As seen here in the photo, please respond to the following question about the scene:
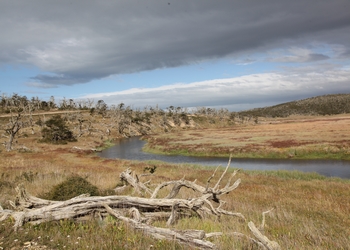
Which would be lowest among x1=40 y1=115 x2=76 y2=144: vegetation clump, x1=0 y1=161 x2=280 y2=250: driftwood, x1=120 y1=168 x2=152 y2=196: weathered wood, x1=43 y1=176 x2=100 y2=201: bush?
x1=40 y1=115 x2=76 y2=144: vegetation clump

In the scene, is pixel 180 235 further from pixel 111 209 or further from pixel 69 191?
pixel 69 191

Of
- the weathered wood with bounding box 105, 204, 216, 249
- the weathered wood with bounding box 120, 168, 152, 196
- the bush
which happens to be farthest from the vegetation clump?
the weathered wood with bounding box 105, 204, 216, 249

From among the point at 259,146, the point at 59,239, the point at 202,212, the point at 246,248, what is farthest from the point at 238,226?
the point at 259,146

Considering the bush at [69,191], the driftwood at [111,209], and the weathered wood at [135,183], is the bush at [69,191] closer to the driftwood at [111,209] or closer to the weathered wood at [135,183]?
the weathered wood at [135,183]

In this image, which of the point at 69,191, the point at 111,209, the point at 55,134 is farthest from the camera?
the point at 55,134

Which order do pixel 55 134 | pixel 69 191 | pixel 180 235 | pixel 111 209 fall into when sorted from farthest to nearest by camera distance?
pixel 55 134 → pixel 69 191 → pixel 111 209 → pixel 180 235

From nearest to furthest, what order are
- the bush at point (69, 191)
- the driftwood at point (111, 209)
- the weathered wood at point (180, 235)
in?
the weathered wood at point (180, 235)
the driftwood at point (111, 209)
the bush at point (69, 191)

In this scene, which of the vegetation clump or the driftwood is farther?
the vegetation clump

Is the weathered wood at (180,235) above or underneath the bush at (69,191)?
above

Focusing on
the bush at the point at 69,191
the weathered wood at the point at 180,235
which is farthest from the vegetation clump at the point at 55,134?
the weathered wood at the point at 180,235

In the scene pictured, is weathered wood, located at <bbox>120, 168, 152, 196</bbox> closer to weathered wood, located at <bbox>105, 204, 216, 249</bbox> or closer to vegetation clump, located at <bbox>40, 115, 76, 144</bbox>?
weathered wood, located at <bbox>105, 204, 216, 249</bbox>

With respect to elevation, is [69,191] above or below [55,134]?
above


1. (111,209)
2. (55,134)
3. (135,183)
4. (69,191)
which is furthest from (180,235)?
(55,134)

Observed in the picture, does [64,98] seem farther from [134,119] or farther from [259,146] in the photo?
[259,146]
